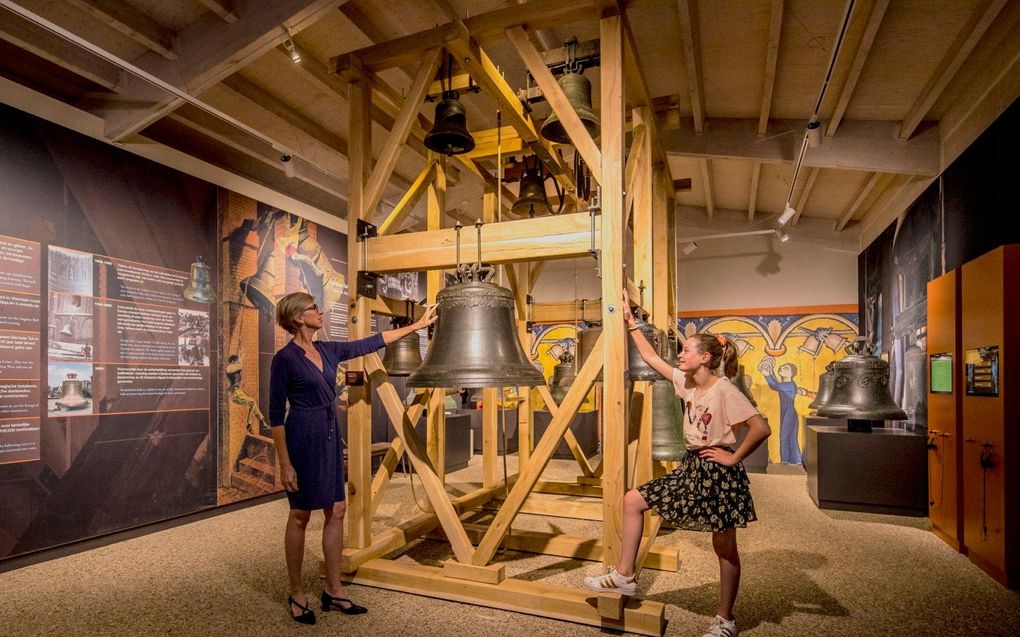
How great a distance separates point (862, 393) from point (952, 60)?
2.94m

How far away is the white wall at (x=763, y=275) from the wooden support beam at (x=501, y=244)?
641 cm

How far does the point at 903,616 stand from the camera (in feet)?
11.1

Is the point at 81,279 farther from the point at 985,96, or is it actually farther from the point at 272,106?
the point at 985,96

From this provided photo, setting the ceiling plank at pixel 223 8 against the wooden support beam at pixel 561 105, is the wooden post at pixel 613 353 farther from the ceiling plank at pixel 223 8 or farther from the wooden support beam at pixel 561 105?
the ceiling plank at pixel 223 8

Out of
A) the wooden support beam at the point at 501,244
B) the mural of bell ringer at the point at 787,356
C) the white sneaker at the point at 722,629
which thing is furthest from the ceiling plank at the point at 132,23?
the mural of bell ringer at the point at 787,356

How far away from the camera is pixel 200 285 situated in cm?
591

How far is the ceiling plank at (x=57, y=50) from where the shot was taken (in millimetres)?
4047

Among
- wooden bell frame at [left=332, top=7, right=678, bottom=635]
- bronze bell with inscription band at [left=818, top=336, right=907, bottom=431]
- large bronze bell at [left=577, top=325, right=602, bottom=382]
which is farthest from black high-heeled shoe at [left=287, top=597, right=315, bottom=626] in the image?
bronze bell with inscription band at [left=818, top=336, right=907, bottom=431]

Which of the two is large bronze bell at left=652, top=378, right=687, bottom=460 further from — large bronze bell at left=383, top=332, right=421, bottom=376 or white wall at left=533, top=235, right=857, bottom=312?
white wall at left=533, top=235, right=857, bottom=312

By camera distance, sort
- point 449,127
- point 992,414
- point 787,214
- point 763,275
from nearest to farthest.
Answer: point 449,127 → point 992,414 → point 787,214 → point 763,275

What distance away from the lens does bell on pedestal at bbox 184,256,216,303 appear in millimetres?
5801

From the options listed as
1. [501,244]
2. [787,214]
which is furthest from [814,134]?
[501,244]

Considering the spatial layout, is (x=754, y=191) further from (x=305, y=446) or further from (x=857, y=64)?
(x=305, y=446)

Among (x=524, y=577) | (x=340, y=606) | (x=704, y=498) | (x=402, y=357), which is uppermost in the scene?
(x=402, y=357)
